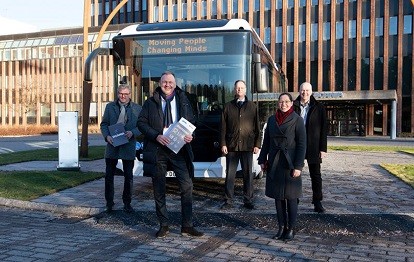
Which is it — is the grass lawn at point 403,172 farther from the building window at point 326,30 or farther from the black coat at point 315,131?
the building window at point 326,30

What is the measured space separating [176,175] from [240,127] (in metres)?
1.83

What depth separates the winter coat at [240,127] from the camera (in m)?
7.59

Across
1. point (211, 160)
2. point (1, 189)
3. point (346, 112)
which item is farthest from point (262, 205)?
point (346, 112)

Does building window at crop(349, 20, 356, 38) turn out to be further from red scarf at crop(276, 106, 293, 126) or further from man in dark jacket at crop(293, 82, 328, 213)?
red scarf at crop(276, 106, 293, 126)

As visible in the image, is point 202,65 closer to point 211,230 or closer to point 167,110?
point 167,110

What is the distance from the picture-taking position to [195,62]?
895cm

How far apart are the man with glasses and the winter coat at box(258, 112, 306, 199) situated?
254 cm

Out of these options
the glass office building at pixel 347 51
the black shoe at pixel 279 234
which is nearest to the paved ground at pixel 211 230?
the black shoe at pixel 279 234

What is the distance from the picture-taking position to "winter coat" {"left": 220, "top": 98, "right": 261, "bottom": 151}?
7.59m

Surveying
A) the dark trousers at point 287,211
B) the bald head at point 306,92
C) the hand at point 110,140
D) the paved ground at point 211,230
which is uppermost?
the bald head at point 306,92

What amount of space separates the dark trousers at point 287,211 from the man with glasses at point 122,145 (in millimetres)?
2618

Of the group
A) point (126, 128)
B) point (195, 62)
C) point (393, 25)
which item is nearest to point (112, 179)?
point (126, 128)

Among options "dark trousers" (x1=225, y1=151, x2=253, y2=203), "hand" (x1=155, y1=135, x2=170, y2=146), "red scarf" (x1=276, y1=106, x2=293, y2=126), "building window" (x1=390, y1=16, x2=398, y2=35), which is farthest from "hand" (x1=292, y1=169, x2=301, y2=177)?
"building window" (x1=390, y1=16, x2=398, y2=35)

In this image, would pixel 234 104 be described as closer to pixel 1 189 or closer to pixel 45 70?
pixel 1 189
